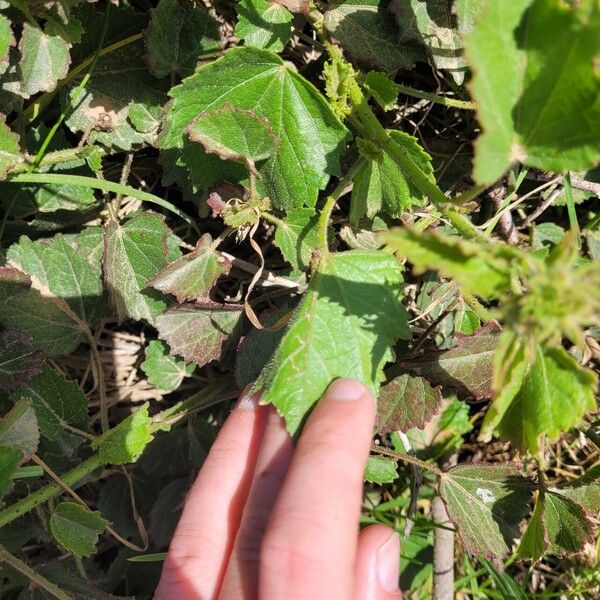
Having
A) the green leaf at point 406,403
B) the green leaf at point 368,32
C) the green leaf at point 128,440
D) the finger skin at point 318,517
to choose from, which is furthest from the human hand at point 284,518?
the green leaf at point 368,32

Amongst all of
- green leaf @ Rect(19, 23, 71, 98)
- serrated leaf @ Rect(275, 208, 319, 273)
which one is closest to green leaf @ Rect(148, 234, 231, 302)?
serrated leaf @ Rect(275, 208, 319, 273)

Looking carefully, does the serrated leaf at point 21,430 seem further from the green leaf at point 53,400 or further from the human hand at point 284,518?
the human hand at point 284,518

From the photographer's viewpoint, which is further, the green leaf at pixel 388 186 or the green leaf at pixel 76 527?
the green leaf at pixel 76 527

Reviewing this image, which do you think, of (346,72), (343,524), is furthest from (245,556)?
(346,72)

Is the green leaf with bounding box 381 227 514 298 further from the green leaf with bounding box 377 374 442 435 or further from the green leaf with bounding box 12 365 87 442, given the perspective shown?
the green leaf with bounding box 12 365 87 442

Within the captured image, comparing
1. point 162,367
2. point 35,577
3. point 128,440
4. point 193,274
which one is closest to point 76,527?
point 35,577

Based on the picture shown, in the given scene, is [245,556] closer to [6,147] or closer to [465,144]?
[6,147]
